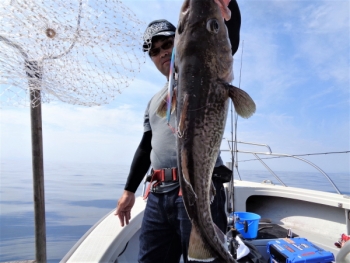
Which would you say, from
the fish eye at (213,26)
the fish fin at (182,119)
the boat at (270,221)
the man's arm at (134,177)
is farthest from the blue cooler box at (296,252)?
the fish eye at (213,26)

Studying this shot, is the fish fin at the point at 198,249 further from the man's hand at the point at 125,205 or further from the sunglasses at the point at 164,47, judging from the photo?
the sunglasses at the point at 164,47

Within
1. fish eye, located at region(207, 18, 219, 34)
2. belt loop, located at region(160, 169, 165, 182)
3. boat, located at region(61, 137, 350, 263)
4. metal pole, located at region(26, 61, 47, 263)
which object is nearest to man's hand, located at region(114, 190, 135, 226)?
boat, located at region(61, 137, 350, 263)

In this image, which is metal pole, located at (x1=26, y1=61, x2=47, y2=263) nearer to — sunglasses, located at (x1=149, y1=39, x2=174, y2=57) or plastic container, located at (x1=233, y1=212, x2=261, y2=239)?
sunglasses, located at (x1=149, y1=39, x2=174, y2=57)

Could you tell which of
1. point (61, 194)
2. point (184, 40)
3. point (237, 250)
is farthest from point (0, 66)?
point (61, 194)

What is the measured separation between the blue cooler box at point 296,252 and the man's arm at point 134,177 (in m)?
2.05

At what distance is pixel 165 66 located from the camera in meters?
2.51

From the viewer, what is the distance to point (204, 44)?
1.34m

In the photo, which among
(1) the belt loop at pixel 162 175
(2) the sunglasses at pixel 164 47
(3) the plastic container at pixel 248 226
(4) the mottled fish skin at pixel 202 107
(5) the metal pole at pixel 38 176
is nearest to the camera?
(4) the mottled fish skin at pixel 202 107

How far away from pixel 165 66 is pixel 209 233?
168cm

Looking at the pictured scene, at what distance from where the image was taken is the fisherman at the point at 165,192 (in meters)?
2.03

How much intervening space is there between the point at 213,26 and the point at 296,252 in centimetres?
312

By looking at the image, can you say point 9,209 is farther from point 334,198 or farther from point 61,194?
point 334,198

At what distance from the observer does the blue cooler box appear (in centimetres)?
310

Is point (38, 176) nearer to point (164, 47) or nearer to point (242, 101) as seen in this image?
point (164, 47)
